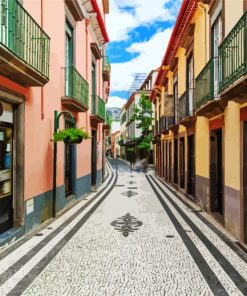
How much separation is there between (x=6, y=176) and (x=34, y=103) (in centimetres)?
182

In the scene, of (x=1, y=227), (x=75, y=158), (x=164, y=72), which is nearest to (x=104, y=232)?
(x=1, y=227)

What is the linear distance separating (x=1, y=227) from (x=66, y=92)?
5.45 metres

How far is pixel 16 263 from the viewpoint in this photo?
4.83 meters

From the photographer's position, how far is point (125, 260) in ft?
16.3

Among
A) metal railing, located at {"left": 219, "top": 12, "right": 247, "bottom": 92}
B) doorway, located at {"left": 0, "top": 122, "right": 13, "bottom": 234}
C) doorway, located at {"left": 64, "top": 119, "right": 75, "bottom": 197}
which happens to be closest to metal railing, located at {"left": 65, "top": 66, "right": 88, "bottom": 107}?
doorway, located at {"left": 64, "top": 119, "right": 75, "bottom": 197}

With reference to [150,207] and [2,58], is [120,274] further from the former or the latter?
[150,207]

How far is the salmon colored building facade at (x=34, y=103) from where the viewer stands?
217 inches

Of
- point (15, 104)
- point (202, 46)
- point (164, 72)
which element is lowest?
point (15, 104)

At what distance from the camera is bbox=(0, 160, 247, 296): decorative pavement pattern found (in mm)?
3959

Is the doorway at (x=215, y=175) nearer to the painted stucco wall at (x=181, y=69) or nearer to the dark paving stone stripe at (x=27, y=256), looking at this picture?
the dark paving stone stripe at (x=27, y=256)

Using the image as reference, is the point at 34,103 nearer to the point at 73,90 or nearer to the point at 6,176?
the point at 6,176

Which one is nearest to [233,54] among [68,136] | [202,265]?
[202,265]

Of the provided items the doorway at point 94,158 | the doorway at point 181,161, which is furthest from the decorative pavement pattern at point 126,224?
the doorway at point 94,158

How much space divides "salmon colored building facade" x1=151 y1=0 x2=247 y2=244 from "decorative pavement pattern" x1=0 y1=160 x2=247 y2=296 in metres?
1.14
